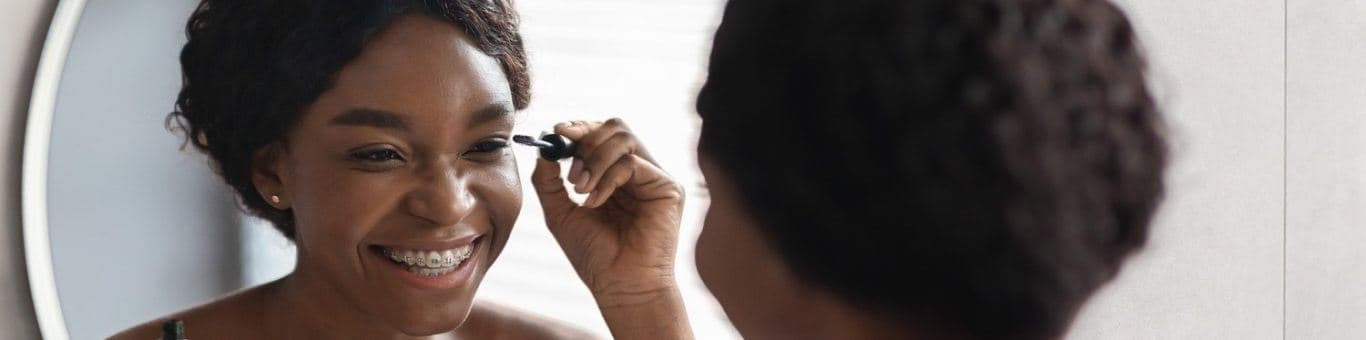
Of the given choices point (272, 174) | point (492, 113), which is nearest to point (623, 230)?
point (492, 113)

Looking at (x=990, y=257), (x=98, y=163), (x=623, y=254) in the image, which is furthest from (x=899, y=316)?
(x=98, y=163)

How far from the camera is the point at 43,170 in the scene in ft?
3.59

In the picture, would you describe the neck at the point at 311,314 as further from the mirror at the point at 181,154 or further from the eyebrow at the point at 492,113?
the eyebrow at the point at 492,113

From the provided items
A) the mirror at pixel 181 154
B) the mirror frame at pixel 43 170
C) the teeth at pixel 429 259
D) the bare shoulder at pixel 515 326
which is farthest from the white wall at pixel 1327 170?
the mirror frame at pixel 43 170

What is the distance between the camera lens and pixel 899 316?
2.17ft

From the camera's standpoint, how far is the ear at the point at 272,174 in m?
0.96

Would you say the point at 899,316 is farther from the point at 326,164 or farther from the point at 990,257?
the point at 326,164

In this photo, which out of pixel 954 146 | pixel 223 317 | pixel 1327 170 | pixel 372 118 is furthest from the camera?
pixel 1327 170

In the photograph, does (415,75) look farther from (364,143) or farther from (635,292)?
(635,292)

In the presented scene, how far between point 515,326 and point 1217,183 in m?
0.70

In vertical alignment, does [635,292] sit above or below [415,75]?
below

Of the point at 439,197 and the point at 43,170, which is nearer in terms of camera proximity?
the point at 439,197

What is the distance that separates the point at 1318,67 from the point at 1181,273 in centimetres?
24

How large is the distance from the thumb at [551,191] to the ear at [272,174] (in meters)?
0.18
